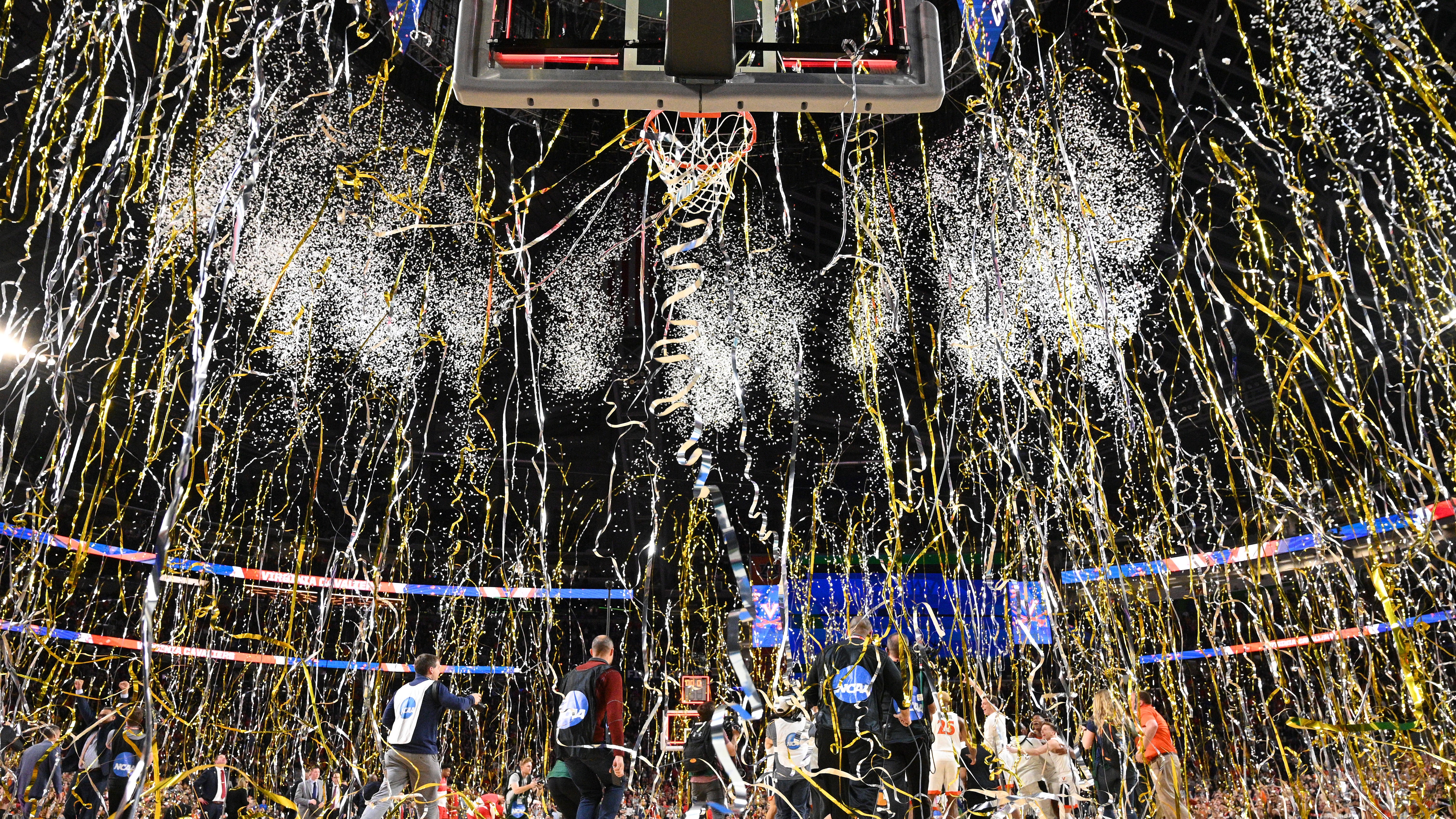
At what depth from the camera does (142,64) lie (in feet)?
23.4

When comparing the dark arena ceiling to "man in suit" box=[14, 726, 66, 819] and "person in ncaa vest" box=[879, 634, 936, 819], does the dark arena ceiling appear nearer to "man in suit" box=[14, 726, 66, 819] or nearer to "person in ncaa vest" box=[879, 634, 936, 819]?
"person in ncaa vest" box=[879, 634, 936, 819]

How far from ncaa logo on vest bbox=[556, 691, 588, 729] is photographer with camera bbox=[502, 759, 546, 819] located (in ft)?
7.51

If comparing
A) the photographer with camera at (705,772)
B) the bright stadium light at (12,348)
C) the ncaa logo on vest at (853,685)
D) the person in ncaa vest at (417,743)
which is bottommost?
the photographer with camera at (705,772)

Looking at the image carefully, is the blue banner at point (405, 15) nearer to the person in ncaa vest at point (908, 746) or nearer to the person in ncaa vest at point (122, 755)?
the person in ncaa vest at point (122, 755)

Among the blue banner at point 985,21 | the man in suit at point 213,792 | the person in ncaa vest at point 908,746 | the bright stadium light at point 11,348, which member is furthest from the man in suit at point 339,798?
the bright stadium light at point 11,348

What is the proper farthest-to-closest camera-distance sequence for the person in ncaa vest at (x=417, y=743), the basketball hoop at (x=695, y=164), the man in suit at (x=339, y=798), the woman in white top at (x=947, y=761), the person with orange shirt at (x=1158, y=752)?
the woman in white top at (x=947, y=761), the person with orange shirt at (x=1158, y=752), the person in ncaa vest at (x=417, y=743), the man in suit at (x=339, y=798), the basketball hoop at (x=695, y=164)

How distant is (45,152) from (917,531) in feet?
53.4

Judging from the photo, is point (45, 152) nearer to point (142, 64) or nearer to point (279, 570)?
point (142, 64)

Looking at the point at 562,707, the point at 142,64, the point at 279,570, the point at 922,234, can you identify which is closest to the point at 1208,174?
the point at 922,234

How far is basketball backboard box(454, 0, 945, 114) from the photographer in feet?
10.0

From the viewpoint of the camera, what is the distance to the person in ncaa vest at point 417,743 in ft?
14.6

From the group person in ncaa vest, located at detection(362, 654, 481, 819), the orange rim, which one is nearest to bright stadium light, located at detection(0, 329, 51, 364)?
person in ncaa vest, located at detection(362, 654, 481, 819)

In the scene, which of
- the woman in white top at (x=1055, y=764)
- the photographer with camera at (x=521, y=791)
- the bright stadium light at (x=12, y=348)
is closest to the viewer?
the woman in white top at (x=1055, y=764)

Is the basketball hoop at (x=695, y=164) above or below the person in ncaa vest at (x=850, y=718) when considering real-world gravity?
above
